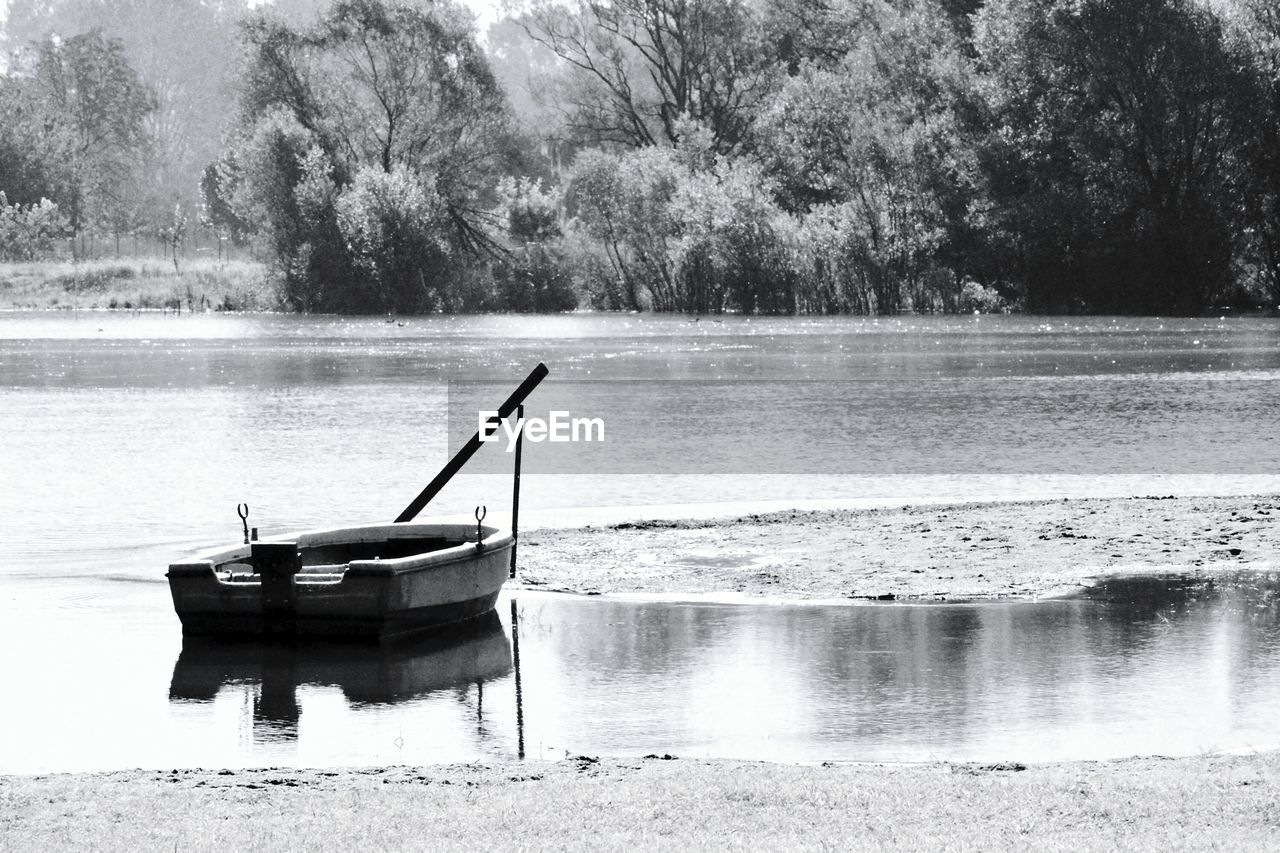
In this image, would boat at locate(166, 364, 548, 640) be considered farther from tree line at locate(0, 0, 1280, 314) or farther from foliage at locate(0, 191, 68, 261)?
foliage at locate(0, 191, 68, 261)

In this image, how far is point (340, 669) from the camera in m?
12.5

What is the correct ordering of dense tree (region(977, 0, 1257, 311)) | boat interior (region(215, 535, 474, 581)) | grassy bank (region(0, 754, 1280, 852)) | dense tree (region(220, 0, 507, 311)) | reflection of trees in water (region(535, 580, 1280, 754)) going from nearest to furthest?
grassy bank (region(0, 754, 1280, 852)) → reflection of trees in water (region(535, 580, 1280, 754)) → boat interior (region(215, 535, 474, 581)) → dense tree (region(977, 0, 1257, 311)) → dense tree (region(220, 0, 507, 311))

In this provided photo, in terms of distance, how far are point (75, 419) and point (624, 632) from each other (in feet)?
74.7

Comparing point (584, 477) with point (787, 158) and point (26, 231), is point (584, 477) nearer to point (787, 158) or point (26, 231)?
point (787, 158)

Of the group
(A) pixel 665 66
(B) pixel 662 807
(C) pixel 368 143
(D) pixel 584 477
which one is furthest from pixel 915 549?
(A) pixel 665 66

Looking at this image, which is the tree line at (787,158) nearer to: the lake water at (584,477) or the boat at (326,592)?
the lake water at (584,477)

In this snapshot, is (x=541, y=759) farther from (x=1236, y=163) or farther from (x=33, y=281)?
(x=33, y=281)

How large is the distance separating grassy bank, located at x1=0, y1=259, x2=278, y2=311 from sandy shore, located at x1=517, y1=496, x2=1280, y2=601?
250 feet

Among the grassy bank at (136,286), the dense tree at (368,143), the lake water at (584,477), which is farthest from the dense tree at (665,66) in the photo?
the lake water at (584,477)

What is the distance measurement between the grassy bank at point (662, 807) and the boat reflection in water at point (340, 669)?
5.64 feet

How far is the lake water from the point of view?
1062cm

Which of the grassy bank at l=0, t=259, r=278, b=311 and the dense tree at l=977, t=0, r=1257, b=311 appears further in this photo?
the grassy bank at l=0, t=259, r=278, b=311

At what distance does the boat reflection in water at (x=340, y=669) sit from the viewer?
11469 mm

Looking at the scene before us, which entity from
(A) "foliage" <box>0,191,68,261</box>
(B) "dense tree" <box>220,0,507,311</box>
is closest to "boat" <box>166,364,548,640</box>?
(B) "dense tree" <box>220,0,507,311</box>
